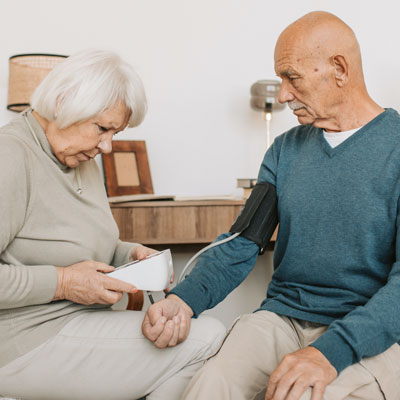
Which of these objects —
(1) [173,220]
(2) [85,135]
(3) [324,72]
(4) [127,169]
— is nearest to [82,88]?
(2) [85,135]

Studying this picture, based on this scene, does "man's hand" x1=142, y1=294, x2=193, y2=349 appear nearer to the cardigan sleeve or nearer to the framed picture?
the cardigan sleeve

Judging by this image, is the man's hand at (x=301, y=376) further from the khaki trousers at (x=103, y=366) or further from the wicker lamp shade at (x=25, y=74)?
the wicker lamp shade at (x=25, y=74)

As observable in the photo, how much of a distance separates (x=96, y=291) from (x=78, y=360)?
0.15 m

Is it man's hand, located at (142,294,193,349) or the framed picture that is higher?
the framed picture

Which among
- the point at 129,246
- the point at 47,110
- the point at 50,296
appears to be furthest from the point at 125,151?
the point at 50,296

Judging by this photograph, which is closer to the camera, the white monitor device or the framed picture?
the white monitor device

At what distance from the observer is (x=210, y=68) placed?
8.13ft

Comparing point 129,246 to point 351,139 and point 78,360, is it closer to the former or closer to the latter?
point 78,360

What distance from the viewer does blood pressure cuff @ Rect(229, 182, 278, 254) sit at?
1292 millimetres

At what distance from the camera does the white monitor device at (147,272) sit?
46.8 inches

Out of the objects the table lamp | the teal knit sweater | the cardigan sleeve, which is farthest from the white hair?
the table lamp

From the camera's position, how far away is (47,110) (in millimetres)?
1186

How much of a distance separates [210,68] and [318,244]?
1.50 meters

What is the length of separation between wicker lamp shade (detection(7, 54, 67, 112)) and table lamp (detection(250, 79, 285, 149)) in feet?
2.75
